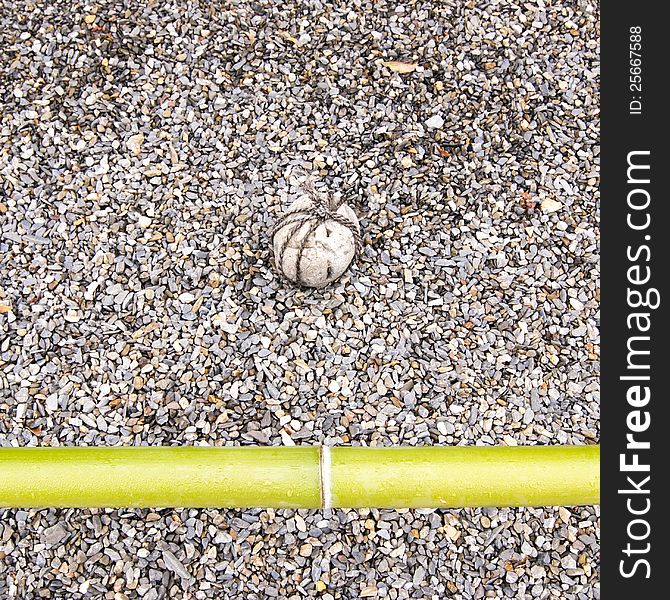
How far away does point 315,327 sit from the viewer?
6.13 feet

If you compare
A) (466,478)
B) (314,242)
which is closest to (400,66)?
(314,242)

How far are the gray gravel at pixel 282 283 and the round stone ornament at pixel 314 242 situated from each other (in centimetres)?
11

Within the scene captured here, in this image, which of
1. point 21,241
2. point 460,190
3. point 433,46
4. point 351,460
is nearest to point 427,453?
point 351,460

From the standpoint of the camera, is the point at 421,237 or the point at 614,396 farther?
the point at 421,237

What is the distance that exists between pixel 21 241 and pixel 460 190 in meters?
1.27

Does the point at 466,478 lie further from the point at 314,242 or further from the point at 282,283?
the point at 282,283

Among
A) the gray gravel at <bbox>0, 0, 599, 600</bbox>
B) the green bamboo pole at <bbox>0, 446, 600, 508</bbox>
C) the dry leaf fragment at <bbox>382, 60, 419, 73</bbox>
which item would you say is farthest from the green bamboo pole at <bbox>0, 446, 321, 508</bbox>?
the dry leaf fragment at <bbox>382, 60, 419, 73</bbox>

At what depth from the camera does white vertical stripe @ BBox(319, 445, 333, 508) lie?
1.23m

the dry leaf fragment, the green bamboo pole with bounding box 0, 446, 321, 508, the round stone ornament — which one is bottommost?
the green bamboo pole with bounding box 0, 446, 321, 508

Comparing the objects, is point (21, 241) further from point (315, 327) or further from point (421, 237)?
point (421, 237)

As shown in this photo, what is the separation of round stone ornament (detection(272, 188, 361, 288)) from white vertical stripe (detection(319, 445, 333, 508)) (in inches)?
24.4

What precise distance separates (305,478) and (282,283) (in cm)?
78

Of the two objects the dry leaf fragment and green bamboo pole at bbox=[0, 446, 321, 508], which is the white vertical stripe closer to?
green bamboo pole at bbox=[0, 446, 321, 508]

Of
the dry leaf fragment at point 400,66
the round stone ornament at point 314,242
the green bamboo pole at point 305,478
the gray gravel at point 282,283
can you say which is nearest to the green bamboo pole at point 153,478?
the green bamboo pole at point 305,478
